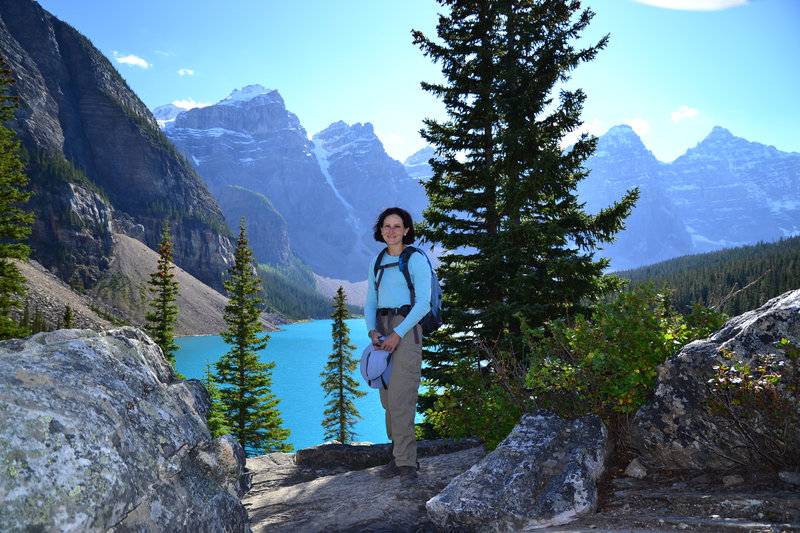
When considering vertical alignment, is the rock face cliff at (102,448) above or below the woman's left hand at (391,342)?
below

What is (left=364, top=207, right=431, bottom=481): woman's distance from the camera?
501 centimetres

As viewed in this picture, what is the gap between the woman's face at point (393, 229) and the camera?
530cm

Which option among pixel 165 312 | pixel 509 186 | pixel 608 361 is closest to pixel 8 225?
pixel 165 312

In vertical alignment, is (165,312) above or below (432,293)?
above

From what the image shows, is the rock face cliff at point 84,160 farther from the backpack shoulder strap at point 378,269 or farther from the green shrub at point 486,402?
the backpack shoulder strap at point 378,269

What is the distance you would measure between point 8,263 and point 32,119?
6939 inches

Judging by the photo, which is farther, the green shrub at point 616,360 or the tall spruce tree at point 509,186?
the tall spruce tree at point 509,186

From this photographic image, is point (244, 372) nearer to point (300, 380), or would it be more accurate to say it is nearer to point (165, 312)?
point (165, 312)

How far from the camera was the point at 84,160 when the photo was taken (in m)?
178

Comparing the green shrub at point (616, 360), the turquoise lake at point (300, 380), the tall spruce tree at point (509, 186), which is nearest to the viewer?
the green shrub at point (616, 360)

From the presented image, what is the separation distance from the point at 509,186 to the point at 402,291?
19.8 ft

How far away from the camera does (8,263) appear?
18125 millimetres

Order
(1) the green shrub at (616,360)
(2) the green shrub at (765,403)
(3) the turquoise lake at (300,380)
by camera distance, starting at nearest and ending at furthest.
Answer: (2) the green shrub at (765,403) < (1) the green shrub at (616,360) < (3) the turquoise lake at (300,380)

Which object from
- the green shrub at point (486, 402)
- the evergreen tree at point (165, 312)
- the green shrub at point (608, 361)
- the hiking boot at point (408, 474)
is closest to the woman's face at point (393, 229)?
the green shrub at point (486, 402)
